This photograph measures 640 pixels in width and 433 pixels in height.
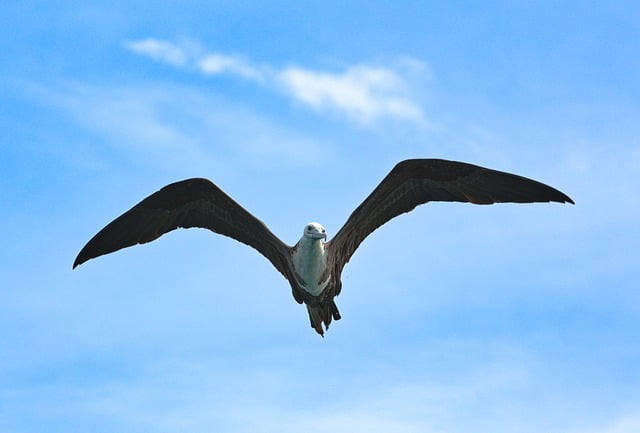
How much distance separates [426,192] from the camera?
12.9 meters

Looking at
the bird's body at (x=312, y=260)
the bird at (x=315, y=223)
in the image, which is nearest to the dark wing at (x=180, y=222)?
the bird at (x=315, y=223)

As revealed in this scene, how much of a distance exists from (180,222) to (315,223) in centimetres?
229

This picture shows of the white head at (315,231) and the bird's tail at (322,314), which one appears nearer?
the white head at (315,231)

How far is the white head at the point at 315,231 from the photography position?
40.1 ft

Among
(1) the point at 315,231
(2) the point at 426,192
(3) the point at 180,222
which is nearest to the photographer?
(1) the point at 315,231

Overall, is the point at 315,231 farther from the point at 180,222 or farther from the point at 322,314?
the point at 180,222

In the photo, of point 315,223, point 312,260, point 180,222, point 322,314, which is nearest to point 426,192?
point 315,223

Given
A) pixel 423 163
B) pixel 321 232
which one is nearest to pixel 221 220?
pixel 321 232

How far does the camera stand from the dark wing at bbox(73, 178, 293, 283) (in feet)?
43.2

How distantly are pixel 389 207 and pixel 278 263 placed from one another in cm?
180

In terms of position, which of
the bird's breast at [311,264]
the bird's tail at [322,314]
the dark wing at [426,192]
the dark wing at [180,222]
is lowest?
the bird's tail at [322,314]

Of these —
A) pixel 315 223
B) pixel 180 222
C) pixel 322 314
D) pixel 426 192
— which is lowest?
pixel 322 314

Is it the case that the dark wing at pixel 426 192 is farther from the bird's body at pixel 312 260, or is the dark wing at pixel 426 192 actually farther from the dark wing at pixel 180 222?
the dark wing at pixel 180 222

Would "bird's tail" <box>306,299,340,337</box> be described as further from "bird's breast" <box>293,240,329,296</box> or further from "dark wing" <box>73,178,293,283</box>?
"dark wing" <box>73,178,293,283</box>
